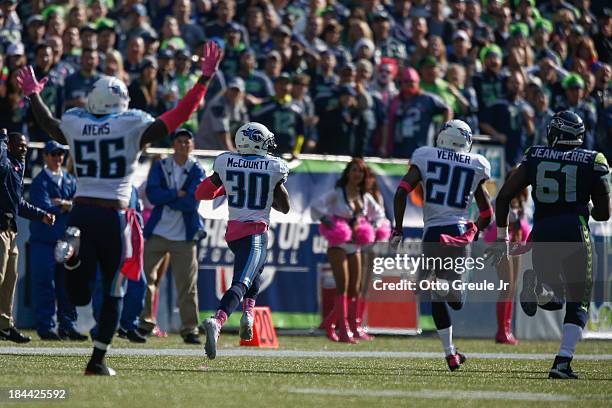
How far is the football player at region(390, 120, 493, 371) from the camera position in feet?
37.0

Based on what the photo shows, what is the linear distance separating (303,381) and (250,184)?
249cm

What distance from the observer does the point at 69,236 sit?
9.30 metres

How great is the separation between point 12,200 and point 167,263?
234cm

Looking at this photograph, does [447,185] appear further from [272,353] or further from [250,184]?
[272,353]

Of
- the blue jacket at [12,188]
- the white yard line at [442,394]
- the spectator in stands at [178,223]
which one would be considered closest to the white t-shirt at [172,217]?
the spectator in stands at [178,223]

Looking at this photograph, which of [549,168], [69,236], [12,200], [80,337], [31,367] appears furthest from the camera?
[80,337]

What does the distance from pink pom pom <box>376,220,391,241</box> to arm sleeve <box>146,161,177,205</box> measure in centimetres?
284

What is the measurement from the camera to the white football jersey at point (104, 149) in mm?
9422

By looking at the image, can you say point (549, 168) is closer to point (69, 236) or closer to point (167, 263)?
point (69, 236)

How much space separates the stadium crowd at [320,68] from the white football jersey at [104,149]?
18.6 ft

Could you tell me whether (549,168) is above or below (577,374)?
above

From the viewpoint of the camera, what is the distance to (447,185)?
1144 centimetres

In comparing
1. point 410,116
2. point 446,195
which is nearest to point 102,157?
point 446,195

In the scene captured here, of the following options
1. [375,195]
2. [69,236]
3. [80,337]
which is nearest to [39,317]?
[80,337]
